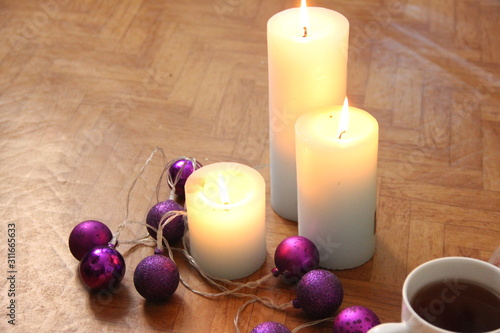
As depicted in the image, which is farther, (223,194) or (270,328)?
(223,194)

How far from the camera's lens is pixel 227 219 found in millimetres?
1000

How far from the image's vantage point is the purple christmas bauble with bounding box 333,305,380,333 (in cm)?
89

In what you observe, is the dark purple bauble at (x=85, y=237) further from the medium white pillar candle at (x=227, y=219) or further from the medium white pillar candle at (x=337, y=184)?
the medium white pillar candle at (x=337, y=184)

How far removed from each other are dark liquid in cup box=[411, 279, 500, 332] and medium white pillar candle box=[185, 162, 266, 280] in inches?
12.5

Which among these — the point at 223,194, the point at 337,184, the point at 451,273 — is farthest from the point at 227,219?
the point at 451,273

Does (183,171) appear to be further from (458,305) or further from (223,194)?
(458,305)

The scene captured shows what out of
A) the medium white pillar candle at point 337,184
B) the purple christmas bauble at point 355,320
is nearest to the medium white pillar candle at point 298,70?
the medium white pillar candle at point 337,184

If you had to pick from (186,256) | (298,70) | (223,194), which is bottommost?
(186,256)

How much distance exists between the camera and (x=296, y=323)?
3.18 feet

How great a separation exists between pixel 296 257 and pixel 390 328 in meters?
0.30

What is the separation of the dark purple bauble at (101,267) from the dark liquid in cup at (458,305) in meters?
0.42

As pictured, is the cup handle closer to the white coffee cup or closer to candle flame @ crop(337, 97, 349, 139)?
the white coffee cup

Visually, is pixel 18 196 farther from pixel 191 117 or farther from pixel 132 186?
pixel 191 117

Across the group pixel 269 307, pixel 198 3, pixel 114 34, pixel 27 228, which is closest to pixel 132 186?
pixel 27 228
